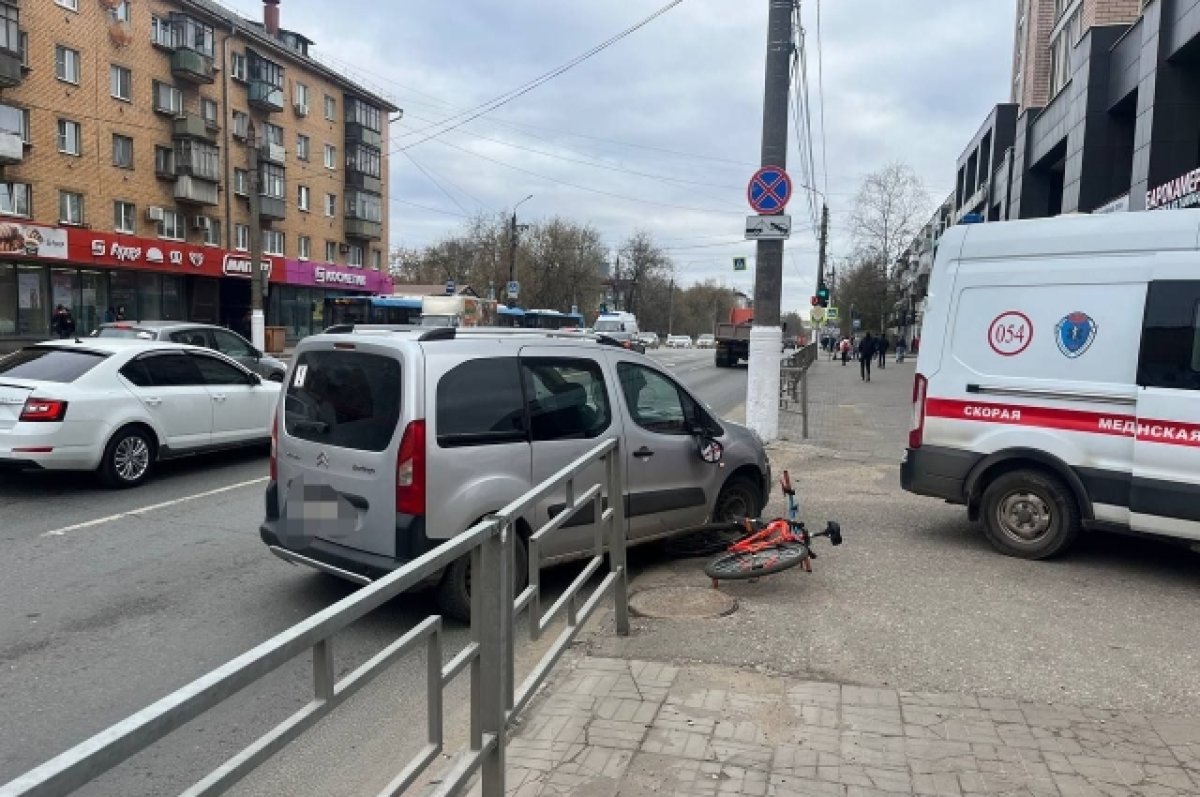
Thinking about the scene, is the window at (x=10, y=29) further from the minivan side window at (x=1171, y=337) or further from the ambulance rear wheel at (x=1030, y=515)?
the minivan side window at (x=1171, y=337)

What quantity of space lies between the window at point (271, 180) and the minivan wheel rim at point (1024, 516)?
44055mm

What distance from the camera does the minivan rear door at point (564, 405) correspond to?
531cm

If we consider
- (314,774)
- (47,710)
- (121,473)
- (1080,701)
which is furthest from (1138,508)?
(121,473)

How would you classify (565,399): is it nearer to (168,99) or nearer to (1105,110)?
(1105,110)

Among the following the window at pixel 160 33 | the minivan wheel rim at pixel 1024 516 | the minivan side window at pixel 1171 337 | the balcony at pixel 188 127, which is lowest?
the minivan wheel rim at pixel 1024 516

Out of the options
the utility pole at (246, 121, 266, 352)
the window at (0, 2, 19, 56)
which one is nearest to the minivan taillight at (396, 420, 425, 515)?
the utility pole at (246, 121, 266, 352)

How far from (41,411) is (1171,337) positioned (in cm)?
948

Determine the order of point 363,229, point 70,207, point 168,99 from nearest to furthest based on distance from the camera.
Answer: point 70,207, point 168,99, point 363,229

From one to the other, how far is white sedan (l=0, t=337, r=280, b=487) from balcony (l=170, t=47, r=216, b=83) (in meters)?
34.7

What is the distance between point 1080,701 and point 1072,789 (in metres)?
0.93


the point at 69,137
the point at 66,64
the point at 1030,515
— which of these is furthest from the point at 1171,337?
the point at 66,64

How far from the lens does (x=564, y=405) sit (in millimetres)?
5543

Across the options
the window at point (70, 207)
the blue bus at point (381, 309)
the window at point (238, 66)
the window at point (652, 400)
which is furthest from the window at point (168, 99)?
the window at point (652, 400)

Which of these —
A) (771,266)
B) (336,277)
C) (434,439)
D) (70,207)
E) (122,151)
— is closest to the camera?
(434,439)
